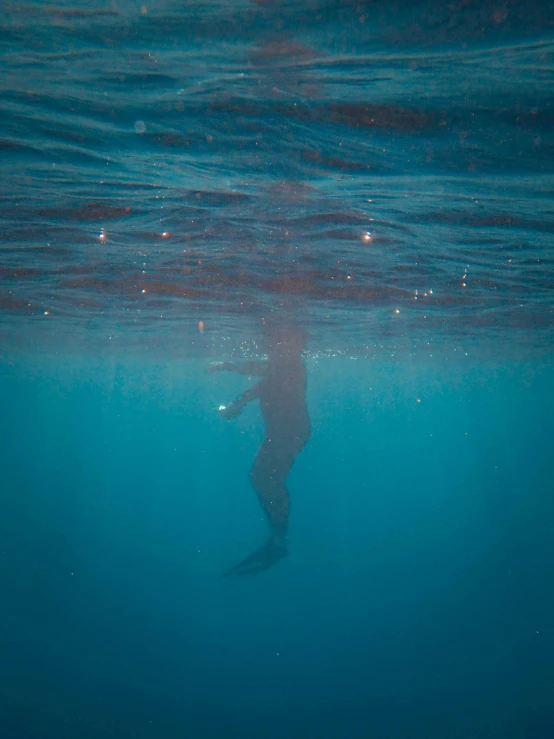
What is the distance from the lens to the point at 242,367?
16.5m

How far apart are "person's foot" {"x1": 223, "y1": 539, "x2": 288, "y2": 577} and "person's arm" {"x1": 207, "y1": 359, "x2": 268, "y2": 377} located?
5.29m

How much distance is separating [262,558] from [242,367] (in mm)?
5782

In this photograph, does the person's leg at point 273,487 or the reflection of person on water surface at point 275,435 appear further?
the person's leg at point 273,487

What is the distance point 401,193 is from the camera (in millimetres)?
8938

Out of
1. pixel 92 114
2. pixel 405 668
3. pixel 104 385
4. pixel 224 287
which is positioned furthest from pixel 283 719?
pixel 104 385

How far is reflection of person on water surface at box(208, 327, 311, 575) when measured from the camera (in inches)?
580

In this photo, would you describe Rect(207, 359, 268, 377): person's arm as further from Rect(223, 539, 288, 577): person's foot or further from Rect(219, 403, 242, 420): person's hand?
Rect(223, 539, 288, 577): person's foot

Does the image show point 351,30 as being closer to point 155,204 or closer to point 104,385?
point 155,204

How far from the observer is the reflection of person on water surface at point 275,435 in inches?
580

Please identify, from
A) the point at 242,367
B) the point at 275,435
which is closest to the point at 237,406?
the point at 275,435

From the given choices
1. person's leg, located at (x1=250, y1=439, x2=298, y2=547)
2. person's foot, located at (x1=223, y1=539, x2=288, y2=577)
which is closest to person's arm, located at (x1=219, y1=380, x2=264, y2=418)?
person's leg, located at (x1=250, y1=439, x2=298, y2=547)

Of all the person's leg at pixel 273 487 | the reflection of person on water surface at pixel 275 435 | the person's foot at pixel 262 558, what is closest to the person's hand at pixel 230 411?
the reflection of person on water surface at pixel 275 435

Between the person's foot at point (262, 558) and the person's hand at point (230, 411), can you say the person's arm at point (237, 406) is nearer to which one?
the person's hand at point (230, 411)

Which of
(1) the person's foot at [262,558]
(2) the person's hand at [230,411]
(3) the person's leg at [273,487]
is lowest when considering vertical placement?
(1) the person's foot at [262,558]
